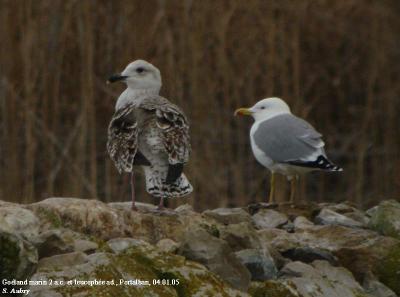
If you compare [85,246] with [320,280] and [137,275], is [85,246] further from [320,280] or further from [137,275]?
[320,280]

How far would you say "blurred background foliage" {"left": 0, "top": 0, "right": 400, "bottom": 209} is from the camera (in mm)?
6684

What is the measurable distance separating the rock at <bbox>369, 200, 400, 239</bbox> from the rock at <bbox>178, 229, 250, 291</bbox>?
1130mm

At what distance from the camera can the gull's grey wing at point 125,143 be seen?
4398 mm

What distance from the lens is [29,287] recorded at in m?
3.22

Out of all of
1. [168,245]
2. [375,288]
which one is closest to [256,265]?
[168,245]

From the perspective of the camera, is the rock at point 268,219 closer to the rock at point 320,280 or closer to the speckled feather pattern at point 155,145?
the speckled feather pattern at point 155,145

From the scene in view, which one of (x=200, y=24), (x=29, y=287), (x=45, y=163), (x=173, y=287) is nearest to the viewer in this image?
(x=29, y=287)

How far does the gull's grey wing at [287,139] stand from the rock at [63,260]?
7.69 ft

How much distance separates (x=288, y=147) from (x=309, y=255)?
148 centimetres

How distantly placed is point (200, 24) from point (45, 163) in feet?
4.56

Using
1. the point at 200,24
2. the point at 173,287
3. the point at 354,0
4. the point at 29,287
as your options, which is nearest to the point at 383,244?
the point at 173,287

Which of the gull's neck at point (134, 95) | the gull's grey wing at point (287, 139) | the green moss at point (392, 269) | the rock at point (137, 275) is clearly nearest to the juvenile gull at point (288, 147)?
the gull's grey wing at point (287, 139)

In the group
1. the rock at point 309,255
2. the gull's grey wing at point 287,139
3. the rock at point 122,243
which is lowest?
the rock at point 309,255

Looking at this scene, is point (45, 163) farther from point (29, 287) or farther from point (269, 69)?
point (29, 287)
